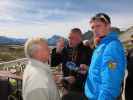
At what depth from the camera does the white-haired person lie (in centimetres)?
261

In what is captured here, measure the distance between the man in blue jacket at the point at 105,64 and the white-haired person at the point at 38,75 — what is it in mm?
330

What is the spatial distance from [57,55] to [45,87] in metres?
1.65

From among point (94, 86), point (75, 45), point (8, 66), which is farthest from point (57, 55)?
point (8, 66)

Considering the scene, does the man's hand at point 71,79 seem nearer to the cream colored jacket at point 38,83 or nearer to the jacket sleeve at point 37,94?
the cream colored jacket at point 38,83

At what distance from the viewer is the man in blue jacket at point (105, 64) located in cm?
273

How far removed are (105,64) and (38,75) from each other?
20.9 inches

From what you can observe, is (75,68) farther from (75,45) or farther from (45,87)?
(45,87)

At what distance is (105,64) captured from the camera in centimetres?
277

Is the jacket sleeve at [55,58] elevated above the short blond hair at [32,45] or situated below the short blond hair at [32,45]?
below

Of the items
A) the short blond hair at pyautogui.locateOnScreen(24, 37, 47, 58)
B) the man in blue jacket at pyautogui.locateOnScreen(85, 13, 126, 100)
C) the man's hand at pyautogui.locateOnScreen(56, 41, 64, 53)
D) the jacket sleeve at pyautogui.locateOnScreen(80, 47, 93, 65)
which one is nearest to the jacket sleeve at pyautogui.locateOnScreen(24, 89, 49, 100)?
the short blond hair at pyautogui.locateOnScreen(24, 37, 47, 58)

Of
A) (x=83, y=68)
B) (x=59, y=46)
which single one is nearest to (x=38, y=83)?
(x=83, y=68)

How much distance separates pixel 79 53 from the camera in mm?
3967

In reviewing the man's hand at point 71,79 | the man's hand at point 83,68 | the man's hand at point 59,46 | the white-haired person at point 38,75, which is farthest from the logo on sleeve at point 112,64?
the man's hand at point 59,46

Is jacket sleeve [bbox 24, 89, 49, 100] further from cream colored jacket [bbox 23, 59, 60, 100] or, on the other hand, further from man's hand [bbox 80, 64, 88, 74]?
man's hand [bbox 80, 64, 88, 74]
